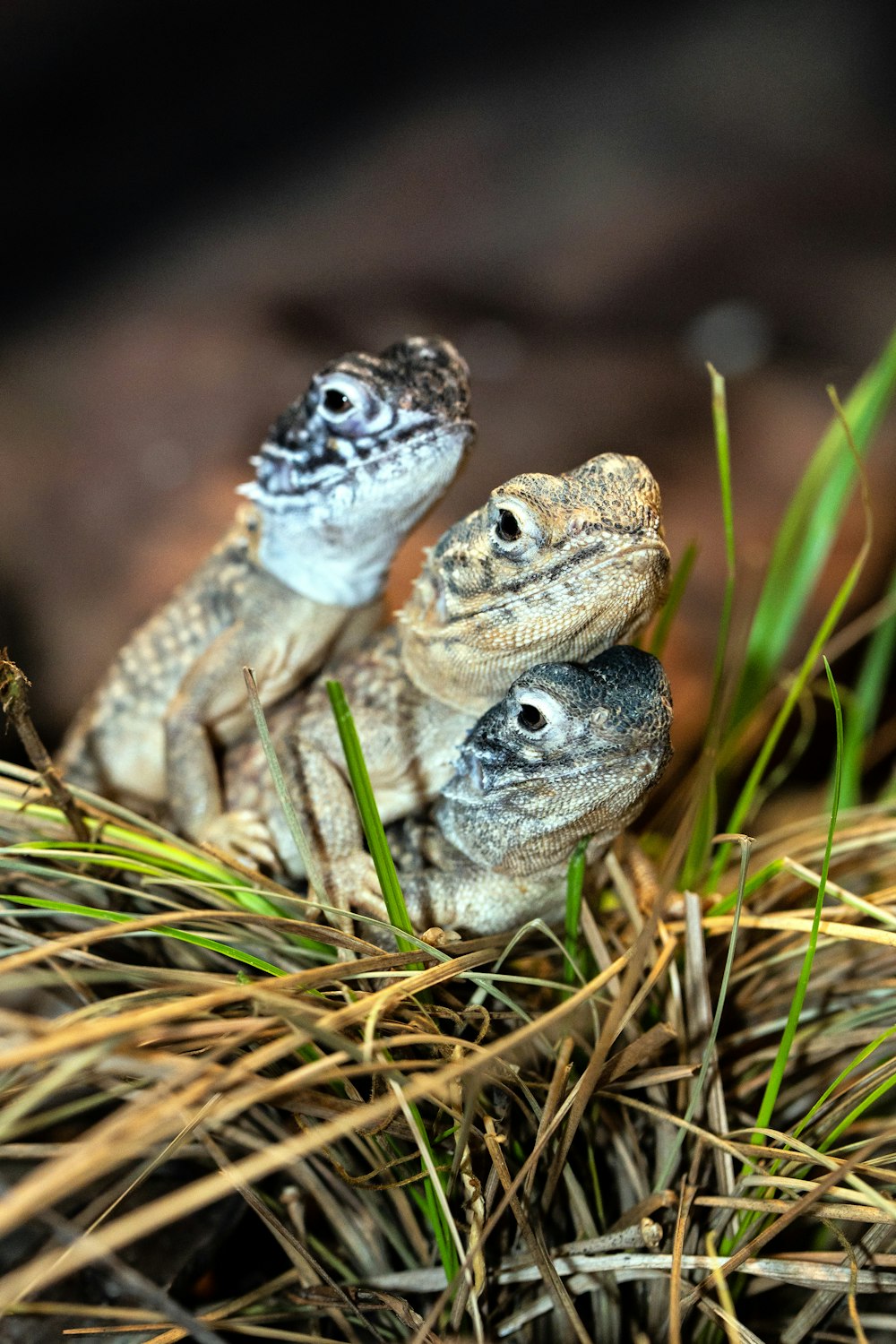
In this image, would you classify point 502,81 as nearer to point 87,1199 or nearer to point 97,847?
point 97,847

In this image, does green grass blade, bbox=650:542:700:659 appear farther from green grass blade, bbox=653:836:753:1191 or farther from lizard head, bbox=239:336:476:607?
green grass blade, bbox=653:836:753:1191

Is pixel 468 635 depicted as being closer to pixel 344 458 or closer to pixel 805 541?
pixel 344 458

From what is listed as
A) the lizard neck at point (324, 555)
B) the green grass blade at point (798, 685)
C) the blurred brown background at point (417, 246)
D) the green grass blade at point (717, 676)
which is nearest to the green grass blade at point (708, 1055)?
the green grass blade at point (717, 676)

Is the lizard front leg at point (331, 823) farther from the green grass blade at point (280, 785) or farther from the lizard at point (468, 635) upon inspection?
the green grass blade at point (280, 785)

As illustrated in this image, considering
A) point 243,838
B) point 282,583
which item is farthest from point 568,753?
point 282,583

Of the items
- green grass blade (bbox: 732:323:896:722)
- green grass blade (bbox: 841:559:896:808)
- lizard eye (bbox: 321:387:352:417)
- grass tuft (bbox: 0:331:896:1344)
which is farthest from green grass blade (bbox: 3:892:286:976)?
green grass blade (bbox: 841:559:896:808)

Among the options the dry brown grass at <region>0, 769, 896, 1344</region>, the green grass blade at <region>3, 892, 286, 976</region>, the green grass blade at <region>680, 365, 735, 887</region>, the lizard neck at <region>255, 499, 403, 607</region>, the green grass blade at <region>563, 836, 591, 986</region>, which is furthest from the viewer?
the lizard neck at <region>255, 499, 403, 607</region>
